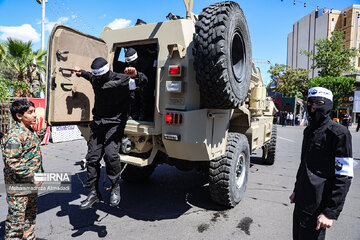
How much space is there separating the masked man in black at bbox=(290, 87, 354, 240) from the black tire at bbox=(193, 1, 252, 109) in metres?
1.05

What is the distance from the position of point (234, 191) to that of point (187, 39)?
87.2 inches

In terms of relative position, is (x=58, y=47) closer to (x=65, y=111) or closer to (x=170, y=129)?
(x=65, y=111)

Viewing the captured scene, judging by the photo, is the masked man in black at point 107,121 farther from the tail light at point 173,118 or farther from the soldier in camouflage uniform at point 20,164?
the soldier in camouflage uniform at point 20,164

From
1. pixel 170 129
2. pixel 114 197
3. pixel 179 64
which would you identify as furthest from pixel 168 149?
pixel 179 64

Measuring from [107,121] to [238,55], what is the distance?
2025mm

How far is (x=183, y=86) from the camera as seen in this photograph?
3.17m

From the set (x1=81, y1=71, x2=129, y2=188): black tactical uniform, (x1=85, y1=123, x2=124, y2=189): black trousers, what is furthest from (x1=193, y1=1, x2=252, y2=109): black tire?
(x1=85, y1=123, x2=124, y2=189): black trousers

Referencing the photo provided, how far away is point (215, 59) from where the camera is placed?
9.53 ft

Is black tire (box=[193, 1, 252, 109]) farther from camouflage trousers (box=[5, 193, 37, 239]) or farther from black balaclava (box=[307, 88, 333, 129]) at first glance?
camouflage trousers (box=[5, 193, 37, 239])

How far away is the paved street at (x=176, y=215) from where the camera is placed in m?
3.15

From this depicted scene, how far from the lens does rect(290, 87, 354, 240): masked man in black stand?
1.87 m

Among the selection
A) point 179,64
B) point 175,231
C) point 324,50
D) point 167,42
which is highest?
point 324,50

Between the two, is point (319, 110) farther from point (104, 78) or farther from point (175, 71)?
point (104, 78)

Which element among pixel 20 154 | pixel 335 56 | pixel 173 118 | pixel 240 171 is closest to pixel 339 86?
pixel 335 56
